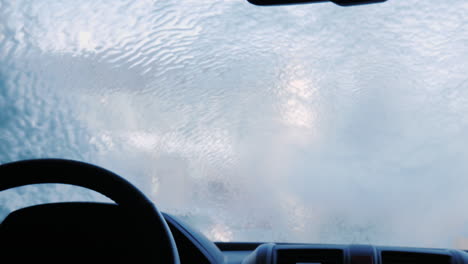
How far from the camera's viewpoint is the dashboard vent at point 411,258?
183 cm

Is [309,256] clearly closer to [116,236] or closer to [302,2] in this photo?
[116,236]

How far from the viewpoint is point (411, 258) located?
1.85 m

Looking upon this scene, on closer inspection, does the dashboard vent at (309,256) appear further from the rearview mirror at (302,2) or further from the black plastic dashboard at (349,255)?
the rearview mirror at (302,2)

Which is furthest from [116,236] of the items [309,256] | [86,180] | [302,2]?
[302,2]

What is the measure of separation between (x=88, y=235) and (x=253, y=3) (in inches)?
37.7

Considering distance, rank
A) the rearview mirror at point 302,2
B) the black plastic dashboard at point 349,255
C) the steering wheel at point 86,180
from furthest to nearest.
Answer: the black plastic dashboard at point 349,255
the rearview mirror at point 302,2
the steering wheel at point 86,180

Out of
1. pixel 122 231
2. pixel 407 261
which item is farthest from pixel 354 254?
pixel 122 231

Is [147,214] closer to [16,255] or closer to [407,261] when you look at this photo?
[16,255]

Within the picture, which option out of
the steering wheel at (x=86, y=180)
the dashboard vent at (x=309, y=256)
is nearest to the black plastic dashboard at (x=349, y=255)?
the dashboard vent at (x=309, y=256)

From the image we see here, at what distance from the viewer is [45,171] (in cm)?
104

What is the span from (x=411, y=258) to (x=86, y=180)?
1364 mm

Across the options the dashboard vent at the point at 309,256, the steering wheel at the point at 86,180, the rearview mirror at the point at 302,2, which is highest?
the rearview mirror at the point at 302,2

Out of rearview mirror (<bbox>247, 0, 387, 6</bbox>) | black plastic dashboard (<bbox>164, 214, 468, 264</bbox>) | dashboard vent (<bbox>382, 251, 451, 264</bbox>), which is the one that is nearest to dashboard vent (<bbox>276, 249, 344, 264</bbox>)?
black plastic dashboard (<bbox>164, 214, 468, 264</bbox>)

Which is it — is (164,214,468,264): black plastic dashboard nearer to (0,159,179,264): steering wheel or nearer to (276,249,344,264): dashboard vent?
(276,249,344,264): dashboard vent
